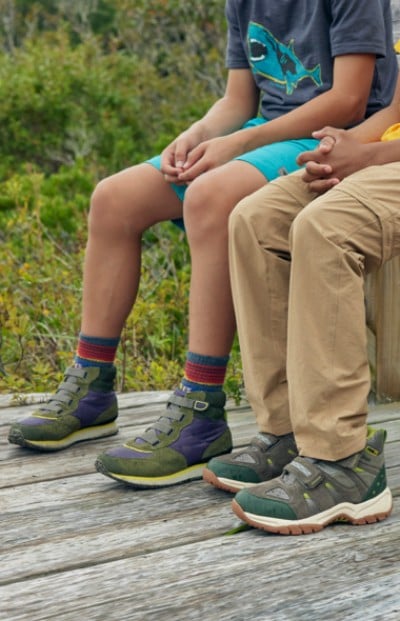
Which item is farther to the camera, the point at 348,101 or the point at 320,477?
the point at 348,101

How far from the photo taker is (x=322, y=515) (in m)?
2.10

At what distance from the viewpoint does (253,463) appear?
235 cm

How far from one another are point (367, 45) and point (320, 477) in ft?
3.44

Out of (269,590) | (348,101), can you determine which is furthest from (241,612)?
(348,101)

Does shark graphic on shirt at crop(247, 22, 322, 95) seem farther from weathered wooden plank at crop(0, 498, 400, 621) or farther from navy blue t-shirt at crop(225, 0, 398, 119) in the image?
weathered wooden plank at crop(0, 498, 400, 621)

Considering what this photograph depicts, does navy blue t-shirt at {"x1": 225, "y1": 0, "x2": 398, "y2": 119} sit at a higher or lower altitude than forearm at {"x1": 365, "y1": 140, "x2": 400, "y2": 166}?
higher

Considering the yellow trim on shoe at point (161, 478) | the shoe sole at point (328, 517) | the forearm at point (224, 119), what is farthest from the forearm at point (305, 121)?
the shoe sole at point (328, 517)

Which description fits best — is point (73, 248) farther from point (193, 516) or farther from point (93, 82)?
point (193, 516)

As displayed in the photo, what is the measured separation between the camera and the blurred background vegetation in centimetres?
420

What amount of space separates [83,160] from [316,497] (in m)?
4.75

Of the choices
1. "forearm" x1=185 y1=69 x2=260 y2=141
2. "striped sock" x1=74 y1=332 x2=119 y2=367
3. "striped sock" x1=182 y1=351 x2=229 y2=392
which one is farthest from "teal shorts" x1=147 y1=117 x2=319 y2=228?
"striped sock" x1=74 y1=332 x2=119 y2=367

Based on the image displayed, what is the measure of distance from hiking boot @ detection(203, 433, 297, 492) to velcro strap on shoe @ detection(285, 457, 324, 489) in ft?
0.67

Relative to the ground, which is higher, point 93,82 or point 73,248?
point 93,82

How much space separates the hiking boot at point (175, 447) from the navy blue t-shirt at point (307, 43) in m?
0.82
